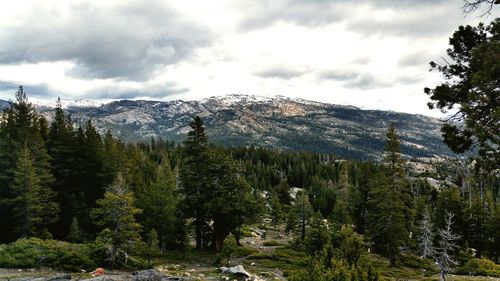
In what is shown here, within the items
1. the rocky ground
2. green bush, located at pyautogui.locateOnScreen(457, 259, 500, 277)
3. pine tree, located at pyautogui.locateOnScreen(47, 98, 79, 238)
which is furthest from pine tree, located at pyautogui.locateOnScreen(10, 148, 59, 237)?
green bush, located at pyautogui.locateOnScreen(457, 259, 500, 277)

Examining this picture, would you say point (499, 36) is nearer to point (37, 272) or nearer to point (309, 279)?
point (309, 279)

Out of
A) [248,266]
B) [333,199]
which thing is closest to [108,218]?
[248,266]

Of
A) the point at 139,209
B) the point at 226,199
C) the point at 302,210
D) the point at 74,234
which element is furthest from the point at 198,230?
the point at 302,210

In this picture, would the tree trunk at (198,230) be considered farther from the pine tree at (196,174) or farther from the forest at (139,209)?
the forest at (139,209)

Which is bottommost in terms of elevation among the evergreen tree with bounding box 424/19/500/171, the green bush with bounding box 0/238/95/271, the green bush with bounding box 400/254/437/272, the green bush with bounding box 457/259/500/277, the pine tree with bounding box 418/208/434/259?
the green bush with bounding box 400/254/437/272

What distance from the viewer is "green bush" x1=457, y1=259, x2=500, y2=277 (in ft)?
170

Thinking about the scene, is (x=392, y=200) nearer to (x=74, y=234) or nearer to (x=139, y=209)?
(x=139, y=209)

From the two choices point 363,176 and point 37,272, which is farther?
point 363,176

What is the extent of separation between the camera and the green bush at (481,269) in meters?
51.9

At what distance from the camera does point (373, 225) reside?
6034cm

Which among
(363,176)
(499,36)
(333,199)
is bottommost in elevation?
(333,199)

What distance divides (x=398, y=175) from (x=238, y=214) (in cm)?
2436

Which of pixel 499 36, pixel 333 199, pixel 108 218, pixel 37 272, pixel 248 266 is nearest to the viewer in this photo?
pixel 499 36

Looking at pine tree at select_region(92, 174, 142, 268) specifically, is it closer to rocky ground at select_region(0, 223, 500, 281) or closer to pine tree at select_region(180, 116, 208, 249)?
rocky ground at select_region(0, 223, 500, 281)
